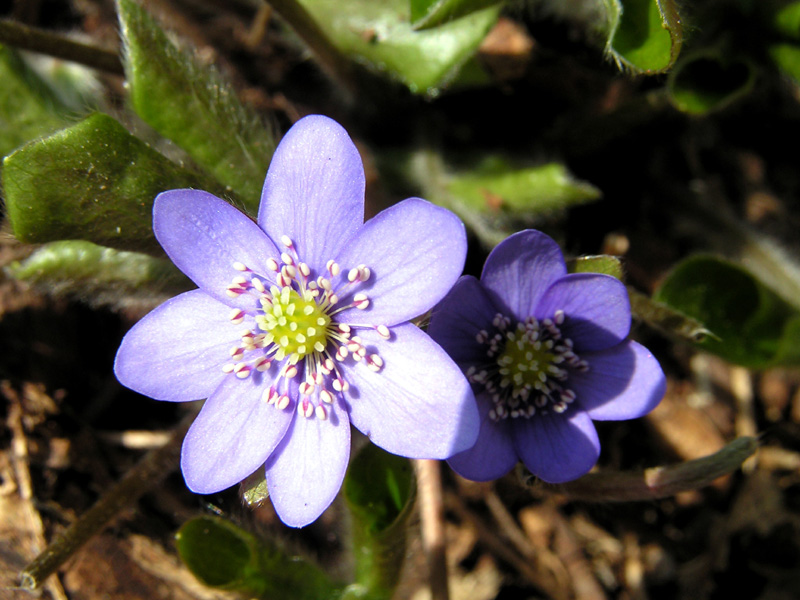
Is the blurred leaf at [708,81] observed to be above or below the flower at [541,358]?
above

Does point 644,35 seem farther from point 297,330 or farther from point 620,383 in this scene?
point 297,330

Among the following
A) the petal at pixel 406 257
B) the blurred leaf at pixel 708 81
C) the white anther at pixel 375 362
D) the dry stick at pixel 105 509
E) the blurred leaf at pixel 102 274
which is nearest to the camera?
the petal at pixel 406 257

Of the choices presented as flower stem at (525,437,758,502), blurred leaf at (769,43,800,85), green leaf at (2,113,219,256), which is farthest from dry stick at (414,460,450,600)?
blurred leaf at (769,43,800,85)

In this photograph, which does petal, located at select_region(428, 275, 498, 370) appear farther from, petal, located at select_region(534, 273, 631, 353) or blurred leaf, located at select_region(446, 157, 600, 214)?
blurred leaf, located at select_region(446, 157, 600, 214)

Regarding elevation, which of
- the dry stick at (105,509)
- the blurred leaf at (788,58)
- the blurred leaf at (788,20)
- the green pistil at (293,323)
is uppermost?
the blurred leaf at (788,20)

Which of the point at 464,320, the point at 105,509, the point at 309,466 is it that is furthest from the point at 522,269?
the point at 105,509

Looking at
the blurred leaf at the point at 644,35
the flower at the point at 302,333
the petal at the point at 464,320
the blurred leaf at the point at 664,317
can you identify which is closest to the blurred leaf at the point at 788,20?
the blurred leaf at the point at 644,35

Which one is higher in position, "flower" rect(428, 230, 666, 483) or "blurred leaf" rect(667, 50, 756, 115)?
"blurred leaf" rect(667, 50, 756, 115)

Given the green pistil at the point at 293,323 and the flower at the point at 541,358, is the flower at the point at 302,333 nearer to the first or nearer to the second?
the green pistil at the point at 293,323
